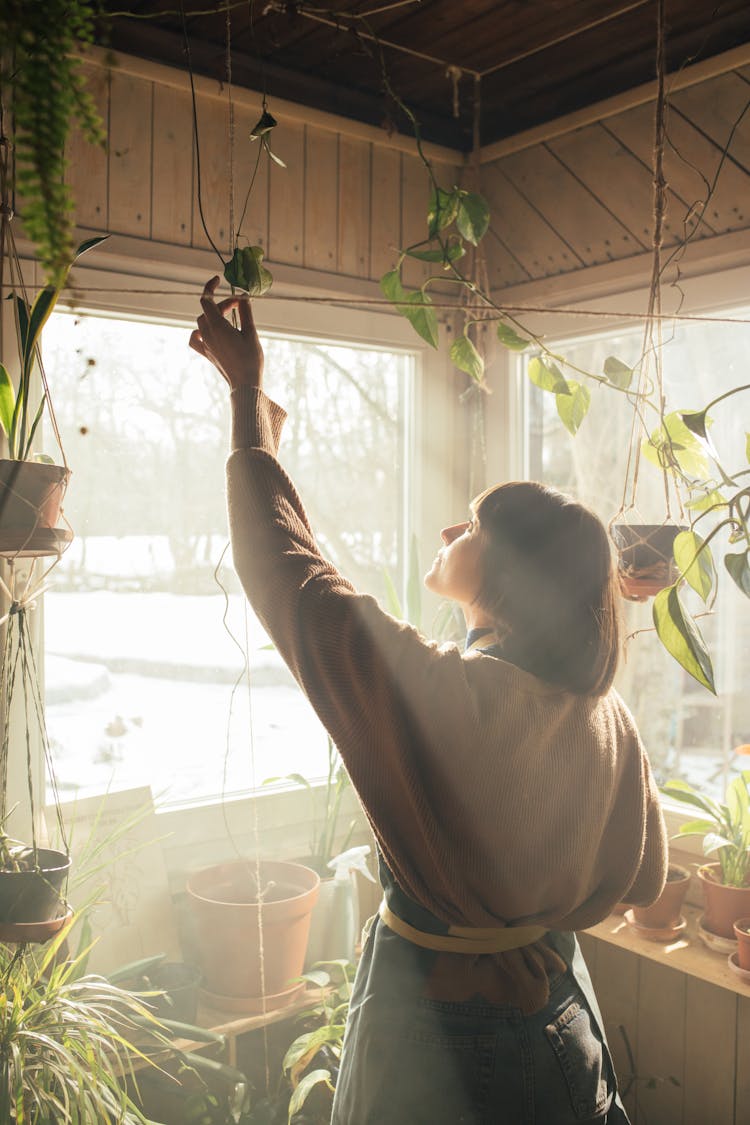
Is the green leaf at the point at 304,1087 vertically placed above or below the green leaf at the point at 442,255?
below

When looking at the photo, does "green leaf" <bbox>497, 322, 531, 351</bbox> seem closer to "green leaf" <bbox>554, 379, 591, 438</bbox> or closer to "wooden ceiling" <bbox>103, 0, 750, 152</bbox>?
"green leaf" <bbox>554, 379, 591, 438</bbox>

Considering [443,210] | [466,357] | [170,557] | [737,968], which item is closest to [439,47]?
[443,210]

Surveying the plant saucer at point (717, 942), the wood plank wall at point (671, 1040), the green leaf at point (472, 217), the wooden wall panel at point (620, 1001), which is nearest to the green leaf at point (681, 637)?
the green leaf at point (472, 217)

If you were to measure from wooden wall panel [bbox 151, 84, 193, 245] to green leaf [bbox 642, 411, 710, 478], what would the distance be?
124 centimetres

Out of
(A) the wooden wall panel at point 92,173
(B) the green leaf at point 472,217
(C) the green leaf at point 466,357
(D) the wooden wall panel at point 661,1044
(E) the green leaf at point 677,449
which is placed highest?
(A) the wooden wall panel at point 92,173

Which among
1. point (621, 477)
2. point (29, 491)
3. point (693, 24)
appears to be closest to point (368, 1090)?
point (29, 491)

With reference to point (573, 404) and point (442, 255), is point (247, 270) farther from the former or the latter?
point (573, 404)

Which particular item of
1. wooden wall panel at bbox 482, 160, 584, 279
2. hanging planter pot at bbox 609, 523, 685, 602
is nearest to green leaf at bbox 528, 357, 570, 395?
hanging planter pot at bbox 609, 523, 685, 602

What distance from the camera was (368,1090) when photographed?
1.27 metres

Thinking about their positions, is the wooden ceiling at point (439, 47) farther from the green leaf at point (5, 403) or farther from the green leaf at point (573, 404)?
the green leaf at point (5, 403)

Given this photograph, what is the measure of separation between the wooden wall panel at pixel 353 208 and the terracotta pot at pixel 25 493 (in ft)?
4.32

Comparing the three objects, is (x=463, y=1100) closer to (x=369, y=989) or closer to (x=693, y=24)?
(x=369, y=989)

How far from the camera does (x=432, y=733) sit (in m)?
1.17

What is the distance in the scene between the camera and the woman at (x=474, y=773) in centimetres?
116
